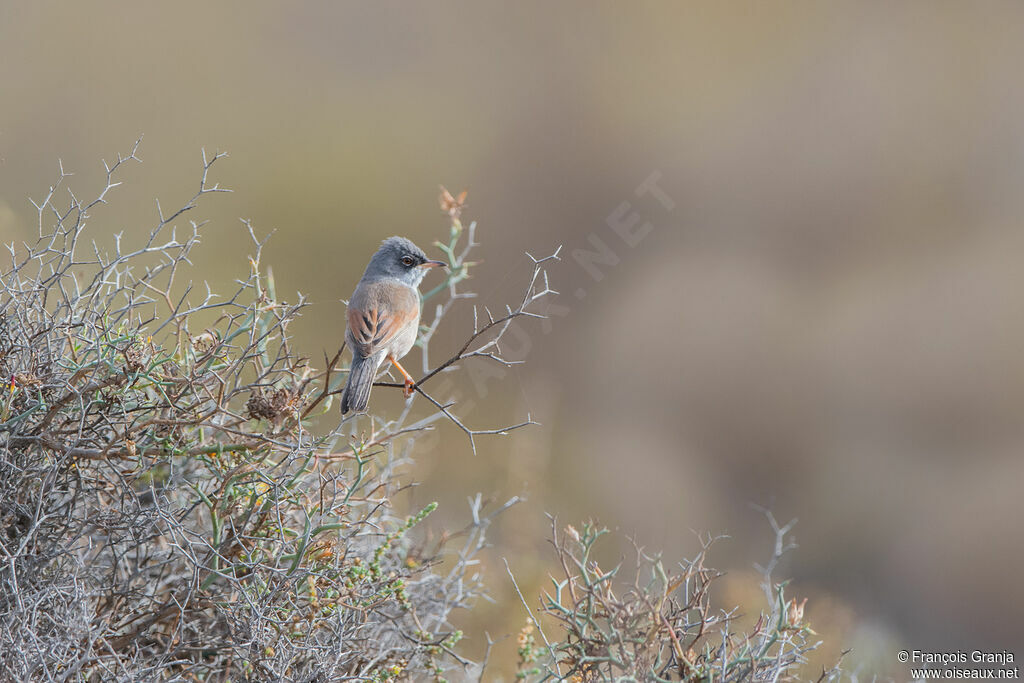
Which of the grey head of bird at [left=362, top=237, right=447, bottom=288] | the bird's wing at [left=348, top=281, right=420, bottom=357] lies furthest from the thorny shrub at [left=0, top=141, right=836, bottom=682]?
the grey head of bird at [left=362, top=237, right=447, bottom=288]

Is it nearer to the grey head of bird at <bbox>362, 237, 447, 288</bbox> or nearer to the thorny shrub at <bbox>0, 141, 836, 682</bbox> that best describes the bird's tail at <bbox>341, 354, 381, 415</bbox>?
the thorny shrub at <bbox>0, 141, 836, 682</bbox>

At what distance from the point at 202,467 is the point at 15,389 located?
55 centimetres

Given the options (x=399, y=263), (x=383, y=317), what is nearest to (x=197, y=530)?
(x=383, y=317)

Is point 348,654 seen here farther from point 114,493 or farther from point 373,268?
point 373,268

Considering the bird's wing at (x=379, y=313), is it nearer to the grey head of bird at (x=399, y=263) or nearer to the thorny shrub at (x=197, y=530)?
the grey head of bird at (x=399, y=263)

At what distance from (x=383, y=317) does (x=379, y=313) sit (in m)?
0.02

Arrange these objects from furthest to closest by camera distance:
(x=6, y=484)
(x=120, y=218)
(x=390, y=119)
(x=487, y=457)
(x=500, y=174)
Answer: (x=390, y=119) → (x=500, y=174) → (x=120, y=218) → (x=487, y=457) → (x=6, y=484)

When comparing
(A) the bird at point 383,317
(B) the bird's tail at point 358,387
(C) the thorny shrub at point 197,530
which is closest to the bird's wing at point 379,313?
(A) the bird at point 383,317

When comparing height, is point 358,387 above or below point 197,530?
above

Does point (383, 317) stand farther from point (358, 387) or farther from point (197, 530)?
point (197, 530)

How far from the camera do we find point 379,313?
3.47 metres

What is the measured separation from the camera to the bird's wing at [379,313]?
11.0 ft

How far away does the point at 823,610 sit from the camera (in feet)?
16.4

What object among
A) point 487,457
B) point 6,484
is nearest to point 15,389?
point 6,484
